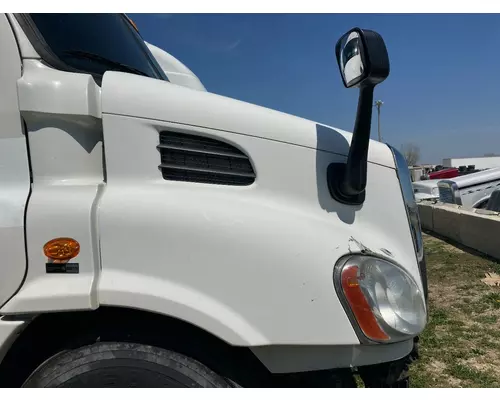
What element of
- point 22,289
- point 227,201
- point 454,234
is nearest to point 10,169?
point 22,289

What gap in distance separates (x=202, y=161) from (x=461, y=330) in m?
3.57

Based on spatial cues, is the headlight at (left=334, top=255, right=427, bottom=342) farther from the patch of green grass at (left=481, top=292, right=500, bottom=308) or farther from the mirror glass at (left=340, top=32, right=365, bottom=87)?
the patch of green grass at (left=481, top=292, right=500, bottom=308)

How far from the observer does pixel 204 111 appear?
67.4 inches

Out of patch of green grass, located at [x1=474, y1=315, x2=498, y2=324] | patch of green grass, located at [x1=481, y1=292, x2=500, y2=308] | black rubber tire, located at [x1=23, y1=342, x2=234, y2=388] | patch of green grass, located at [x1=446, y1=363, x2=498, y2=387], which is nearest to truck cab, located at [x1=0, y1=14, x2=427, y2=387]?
black rubber tire, located at [x1=23, y1=342, x2=234, y2=388]

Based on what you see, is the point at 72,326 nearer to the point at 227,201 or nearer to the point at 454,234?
the point at 227,201

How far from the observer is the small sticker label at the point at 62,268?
1583 mm

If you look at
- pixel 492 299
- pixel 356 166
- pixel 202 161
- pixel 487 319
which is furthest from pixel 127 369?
pixel 492 299

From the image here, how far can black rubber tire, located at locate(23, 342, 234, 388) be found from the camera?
5.20 feet

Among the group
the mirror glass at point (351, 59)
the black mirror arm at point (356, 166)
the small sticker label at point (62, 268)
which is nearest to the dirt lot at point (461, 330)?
the black mirror arm at point (356, 166)

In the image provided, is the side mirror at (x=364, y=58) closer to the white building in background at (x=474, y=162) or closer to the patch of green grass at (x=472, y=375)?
the patch of green grass at (x=472, y=375)

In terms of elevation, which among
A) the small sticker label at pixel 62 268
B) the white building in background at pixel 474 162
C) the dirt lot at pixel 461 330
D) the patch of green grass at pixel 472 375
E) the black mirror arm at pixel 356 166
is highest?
the white building in background at pixel 474 162

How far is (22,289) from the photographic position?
5.16ft

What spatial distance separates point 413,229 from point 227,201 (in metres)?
0.95

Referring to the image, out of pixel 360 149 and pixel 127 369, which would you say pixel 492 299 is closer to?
pixel 360 149
